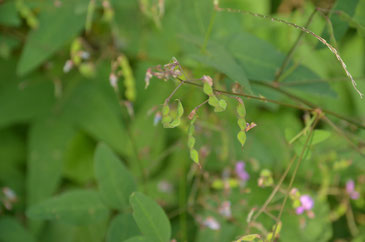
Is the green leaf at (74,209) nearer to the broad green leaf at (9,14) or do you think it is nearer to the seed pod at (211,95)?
the seed pod at (211,95)

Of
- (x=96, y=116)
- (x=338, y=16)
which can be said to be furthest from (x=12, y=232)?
(x=338, y=16)

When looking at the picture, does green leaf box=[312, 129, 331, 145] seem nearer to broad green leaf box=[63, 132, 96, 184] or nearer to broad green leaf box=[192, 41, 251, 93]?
broad green leaf box=[192, 41, 251, 93]

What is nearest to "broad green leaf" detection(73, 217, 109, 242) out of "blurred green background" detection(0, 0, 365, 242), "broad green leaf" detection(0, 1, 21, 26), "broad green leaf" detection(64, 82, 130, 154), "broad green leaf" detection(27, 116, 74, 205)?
"blurred green background" detection(0, 0, 365, 242)

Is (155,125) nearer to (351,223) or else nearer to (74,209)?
(74,209)

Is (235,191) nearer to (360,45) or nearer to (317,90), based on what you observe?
(317,90)

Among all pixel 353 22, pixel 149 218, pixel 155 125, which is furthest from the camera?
pixel 155 125

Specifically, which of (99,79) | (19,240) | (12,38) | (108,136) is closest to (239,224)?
(108,136)
